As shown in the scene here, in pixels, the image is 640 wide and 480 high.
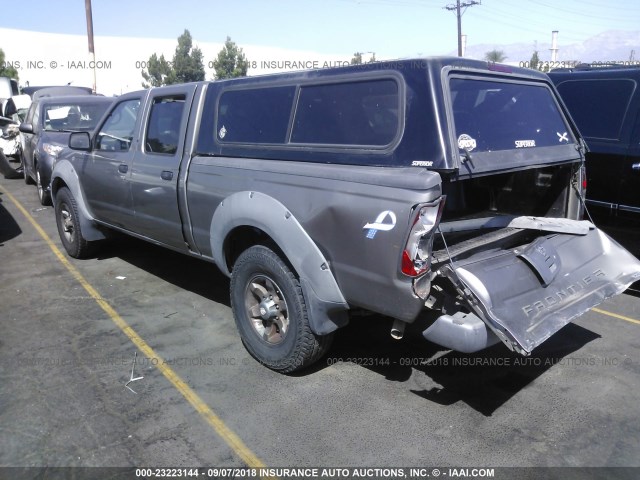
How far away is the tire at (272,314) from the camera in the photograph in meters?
3.53

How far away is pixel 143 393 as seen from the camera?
3.62m

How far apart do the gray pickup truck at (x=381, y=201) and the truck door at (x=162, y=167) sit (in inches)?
0.7

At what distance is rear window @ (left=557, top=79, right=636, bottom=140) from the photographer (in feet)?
18.9

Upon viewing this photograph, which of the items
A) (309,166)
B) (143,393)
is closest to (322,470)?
(143,393)

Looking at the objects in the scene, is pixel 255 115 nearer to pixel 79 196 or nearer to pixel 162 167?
pixel 162 167

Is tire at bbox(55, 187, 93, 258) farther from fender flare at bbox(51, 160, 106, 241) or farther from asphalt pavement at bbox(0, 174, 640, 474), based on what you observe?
asphalt pavement at bbox(0, 174, 640, 474)

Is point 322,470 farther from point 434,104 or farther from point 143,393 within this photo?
point 434,104

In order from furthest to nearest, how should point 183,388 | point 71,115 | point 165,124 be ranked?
1. point 71,115
2. point 165,124
3. point 183,388

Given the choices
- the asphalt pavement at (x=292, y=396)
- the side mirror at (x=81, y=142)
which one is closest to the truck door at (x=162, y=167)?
the asphalt pavement at (x=292, y=396)

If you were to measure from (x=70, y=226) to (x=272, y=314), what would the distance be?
398cm

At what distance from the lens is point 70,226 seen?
661cm

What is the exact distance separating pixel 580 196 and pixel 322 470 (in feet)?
9.84

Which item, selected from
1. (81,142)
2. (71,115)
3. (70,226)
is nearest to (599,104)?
(81,142)

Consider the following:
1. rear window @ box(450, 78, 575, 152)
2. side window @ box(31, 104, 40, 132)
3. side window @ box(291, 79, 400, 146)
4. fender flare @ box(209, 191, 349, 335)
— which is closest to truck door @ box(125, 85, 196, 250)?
fender flare @ box(209, 191, 349, 335)
